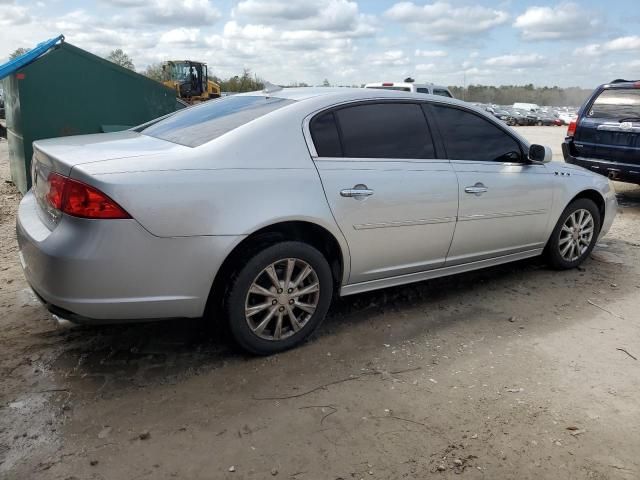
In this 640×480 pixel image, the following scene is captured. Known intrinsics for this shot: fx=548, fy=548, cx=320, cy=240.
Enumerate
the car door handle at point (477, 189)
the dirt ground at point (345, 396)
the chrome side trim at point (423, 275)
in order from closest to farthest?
the dirt ground at point (345, 396) → the chrome side trim at point (423, 275) → the car door handle at point (477, 189)

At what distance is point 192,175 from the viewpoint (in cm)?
284

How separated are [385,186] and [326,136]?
49 cm

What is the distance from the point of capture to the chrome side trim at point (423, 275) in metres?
3.65

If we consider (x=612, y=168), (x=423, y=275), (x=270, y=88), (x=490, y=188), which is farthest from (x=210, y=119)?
(x=612, y=168)

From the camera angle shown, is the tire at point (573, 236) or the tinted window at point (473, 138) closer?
the tinted window at point (473, 138)

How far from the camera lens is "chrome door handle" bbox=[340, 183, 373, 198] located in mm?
3355

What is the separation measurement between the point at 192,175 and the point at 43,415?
140 centimetres

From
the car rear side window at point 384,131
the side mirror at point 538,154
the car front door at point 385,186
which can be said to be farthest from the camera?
the side mirror at point 538,154

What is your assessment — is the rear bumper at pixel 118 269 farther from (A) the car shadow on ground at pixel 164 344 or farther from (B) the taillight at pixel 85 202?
(A) the car shadow on ground at pixel 164 344

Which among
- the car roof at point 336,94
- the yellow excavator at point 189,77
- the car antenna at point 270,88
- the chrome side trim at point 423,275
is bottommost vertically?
the chrome side trim at point 423,275

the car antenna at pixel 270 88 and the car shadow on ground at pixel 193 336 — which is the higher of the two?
the car antenna at pixel 270 88

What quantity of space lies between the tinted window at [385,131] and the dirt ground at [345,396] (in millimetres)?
1183

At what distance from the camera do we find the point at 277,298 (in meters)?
3.23

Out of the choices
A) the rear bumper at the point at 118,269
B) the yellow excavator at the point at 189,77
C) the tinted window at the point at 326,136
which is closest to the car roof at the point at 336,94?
the tinted window at the point at 326,136
